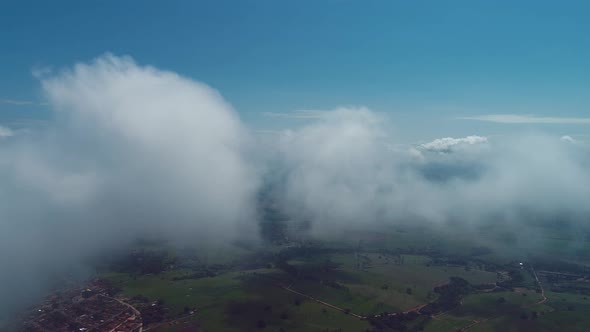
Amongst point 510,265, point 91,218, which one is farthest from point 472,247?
point 91,218

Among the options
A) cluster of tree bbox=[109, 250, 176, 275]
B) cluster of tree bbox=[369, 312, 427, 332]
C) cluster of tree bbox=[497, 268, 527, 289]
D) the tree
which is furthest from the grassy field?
cluster of tree bbox=[497, 268, 527, 289]

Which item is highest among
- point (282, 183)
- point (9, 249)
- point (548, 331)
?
point (282, 183)

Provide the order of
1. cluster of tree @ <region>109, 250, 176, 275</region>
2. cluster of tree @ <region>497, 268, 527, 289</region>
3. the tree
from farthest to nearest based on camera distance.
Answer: cluster of tree @ <region>109, 250, 176, 275</region>
cluster of tree @ <region>497, 268, 527, 289</region>
the tree

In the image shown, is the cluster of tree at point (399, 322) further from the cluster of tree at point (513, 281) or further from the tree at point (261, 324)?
the cluster of tree at point (513, 281)

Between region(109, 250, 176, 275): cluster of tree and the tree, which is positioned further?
region(109, 250, 176, 275): cluster of tree

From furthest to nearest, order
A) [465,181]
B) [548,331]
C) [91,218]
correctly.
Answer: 1. [465,181]
2. [91,218]
3. [548,331]

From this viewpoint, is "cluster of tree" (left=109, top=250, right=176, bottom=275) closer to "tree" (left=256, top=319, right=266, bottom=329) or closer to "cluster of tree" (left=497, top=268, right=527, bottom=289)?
"tree" (left=256, top=319, right=266, bottom=329)

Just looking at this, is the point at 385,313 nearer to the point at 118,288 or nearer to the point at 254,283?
the point at 254,283

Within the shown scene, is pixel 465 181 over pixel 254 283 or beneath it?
over

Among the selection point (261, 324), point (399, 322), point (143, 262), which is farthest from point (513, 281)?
point (143, 262)

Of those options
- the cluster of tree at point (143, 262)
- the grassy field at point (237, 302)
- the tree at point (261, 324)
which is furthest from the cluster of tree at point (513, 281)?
the cluster of tree at point (143, 262)

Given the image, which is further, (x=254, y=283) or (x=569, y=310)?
(x=254, y=283)
